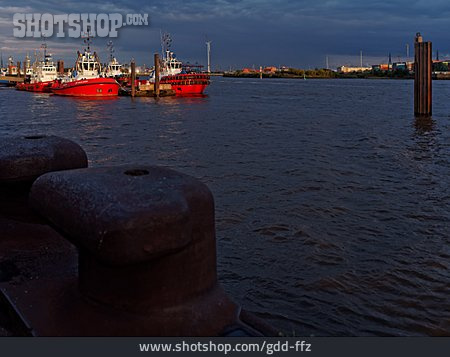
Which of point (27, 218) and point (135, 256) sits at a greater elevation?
point (135, 256)

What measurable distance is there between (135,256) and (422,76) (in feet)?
73.3

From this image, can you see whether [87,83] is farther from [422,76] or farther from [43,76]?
[422,76]

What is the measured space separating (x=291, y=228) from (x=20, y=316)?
4.24m

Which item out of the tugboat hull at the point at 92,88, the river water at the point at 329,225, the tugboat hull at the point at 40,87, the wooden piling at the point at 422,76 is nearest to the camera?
the river water at the point at 329,225

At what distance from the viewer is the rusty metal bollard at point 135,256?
1.98 meters

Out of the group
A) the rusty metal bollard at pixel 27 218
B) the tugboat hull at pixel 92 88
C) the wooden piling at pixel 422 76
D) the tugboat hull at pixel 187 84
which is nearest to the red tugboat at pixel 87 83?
the tugboat hull at pixel 92 88

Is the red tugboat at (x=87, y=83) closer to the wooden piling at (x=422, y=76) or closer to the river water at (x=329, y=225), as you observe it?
the wooden piling at (x=422, y=76)

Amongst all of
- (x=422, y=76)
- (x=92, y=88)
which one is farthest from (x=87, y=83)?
(x=422, y=76)

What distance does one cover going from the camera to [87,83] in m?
45.8

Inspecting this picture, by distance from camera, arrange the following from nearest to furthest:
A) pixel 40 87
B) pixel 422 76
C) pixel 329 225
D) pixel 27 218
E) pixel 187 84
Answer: pixel 27 218
pixel 329 225
pixel 422 76
pixel 187 84
pixel 40 87

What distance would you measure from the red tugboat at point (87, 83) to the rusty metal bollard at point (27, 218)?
4378 centimetres
